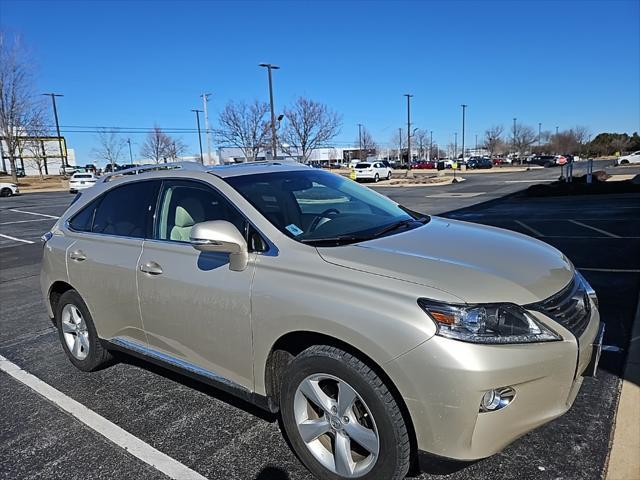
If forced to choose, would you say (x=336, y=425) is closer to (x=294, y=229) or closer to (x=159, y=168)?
(x=294, y=229)

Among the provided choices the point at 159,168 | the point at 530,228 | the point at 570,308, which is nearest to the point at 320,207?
the point at 159,168

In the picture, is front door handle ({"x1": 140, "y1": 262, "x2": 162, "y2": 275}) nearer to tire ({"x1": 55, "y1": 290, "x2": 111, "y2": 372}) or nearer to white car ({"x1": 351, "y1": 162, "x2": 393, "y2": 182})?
tire ({"x1": 55, "y1": 290, "x2": 111, "y2": 372})

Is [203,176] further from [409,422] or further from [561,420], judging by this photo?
[561,420]

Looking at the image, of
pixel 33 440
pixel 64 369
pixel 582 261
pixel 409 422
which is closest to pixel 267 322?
pixel 409 422

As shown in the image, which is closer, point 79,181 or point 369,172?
point 79,181

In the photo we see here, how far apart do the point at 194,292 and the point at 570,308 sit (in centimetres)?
213

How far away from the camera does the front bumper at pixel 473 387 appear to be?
80.5 inches

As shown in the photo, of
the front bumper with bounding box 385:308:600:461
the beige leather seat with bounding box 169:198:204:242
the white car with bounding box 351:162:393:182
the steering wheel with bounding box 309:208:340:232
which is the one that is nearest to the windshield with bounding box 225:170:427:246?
the steering wheel with bounding box 309:208:340:232

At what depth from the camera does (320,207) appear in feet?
11.2

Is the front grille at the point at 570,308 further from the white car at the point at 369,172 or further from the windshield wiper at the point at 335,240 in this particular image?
the white car at the point at 369,172

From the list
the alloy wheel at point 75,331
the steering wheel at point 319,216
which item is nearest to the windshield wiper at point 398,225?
the steering wheel at point 319,216

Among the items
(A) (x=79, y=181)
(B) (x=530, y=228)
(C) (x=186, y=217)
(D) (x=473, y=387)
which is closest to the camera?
(D) (x=473, y=387)

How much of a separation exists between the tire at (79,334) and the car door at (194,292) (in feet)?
2.94

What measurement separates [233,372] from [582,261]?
19.4ft
